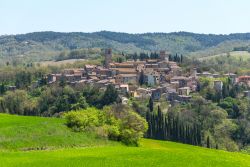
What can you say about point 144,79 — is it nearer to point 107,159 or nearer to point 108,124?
point 108,124

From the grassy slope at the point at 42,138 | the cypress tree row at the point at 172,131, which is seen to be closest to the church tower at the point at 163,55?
the cypress tree row at the point at 172,131

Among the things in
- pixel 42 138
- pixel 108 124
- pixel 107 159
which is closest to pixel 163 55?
pixel 108 124

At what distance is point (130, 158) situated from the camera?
28.5 meters

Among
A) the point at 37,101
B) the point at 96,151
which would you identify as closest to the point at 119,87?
the point at 37,101

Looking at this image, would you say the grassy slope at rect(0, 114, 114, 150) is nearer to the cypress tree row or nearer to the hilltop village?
the cypress tree row

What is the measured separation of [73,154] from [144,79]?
112100mm

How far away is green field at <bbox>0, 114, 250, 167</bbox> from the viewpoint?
86.5 feet

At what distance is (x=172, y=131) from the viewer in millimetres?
75688

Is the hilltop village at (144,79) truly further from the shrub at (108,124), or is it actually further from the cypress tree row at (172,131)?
the shrub at (108,124)

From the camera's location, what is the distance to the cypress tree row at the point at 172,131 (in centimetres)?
7400

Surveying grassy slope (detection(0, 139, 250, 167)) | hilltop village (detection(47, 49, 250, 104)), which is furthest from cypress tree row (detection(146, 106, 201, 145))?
grassy slope (detection(0, 139, 250, 167))

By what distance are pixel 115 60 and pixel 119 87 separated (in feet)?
138

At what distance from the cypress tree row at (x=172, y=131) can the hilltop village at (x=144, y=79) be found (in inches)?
1517

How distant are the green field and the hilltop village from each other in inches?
3183
